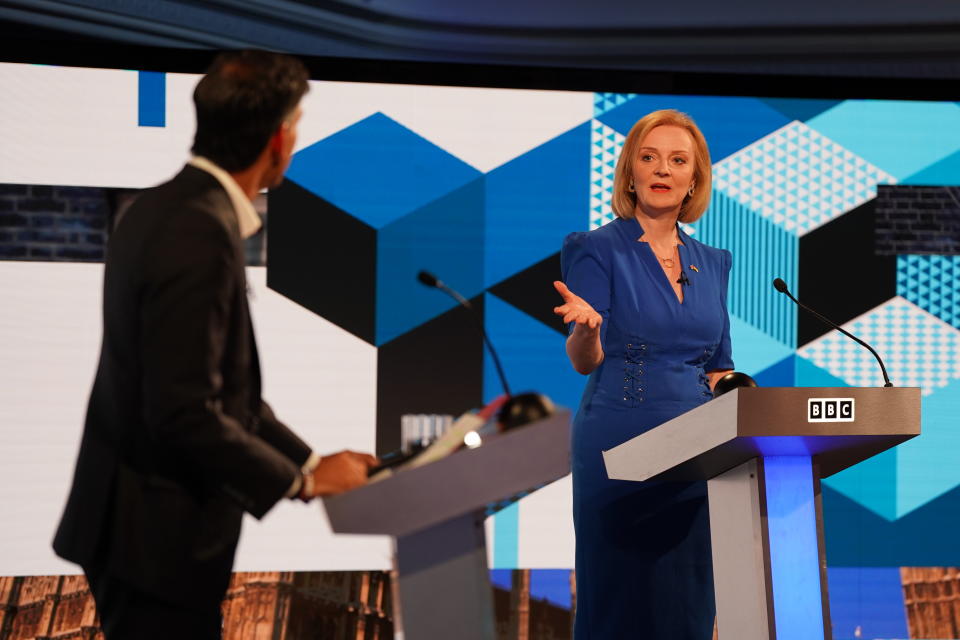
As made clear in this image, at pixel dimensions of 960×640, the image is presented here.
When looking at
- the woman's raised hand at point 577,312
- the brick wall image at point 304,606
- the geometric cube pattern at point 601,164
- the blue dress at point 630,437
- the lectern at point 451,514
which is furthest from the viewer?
the geometric cube pattern at point 601,164

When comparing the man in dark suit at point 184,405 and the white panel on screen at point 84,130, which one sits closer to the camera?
the man in dark suit at point 184,405

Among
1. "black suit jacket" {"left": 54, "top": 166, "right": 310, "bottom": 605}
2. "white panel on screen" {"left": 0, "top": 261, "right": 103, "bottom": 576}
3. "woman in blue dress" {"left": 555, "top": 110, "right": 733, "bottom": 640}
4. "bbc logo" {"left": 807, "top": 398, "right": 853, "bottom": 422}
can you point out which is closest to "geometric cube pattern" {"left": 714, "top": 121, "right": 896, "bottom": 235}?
"woman in blue dress" {"left": 555, "top": 110, "right": 733, "bottom": 640}

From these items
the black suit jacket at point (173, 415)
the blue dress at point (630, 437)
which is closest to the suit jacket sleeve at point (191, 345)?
the black suit jacket at point (173, 415)

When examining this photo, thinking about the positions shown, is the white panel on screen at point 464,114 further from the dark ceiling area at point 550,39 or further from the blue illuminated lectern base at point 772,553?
the blue illuminated lectern base at point 772,553

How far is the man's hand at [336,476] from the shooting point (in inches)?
61.6

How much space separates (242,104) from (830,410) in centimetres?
129

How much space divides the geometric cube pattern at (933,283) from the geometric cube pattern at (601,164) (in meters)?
1.36

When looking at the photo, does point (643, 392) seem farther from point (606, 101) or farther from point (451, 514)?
point (606, 101)

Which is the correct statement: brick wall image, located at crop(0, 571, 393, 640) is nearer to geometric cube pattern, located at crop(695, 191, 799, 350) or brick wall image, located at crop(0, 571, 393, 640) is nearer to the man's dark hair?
geometric cube pattern, located at crop(695, 191, 799, 350)

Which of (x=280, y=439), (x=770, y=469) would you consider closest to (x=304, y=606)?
(x=770, y=469)

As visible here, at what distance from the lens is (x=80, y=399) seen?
406 centimetres

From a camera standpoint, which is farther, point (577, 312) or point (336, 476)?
point (577, 312)

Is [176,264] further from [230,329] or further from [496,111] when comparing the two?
[496,111]

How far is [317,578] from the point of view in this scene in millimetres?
4141
